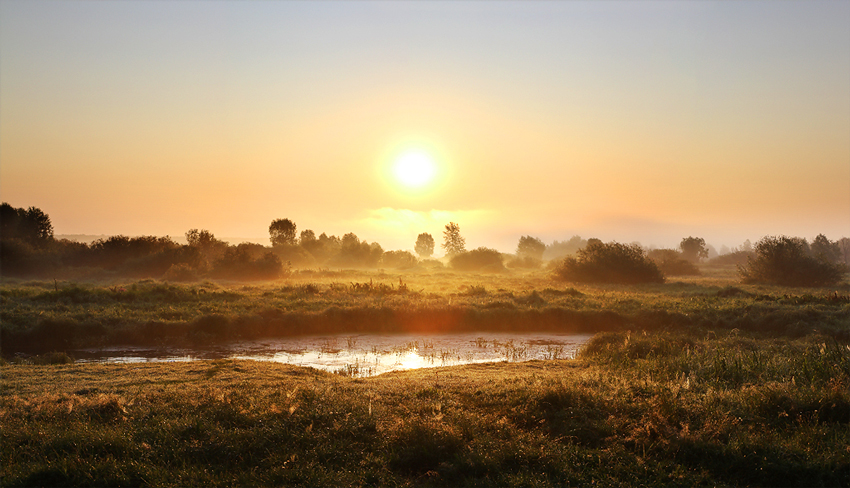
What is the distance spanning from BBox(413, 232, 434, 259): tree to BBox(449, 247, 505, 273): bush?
53914 mm

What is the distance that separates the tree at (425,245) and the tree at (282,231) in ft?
162

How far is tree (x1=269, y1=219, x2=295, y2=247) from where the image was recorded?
96938 millimetres

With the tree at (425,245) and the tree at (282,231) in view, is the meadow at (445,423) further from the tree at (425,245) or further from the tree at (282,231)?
the tree at (425,245)

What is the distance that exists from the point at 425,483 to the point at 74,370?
10.5m

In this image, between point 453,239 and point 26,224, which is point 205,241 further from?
point 453,239

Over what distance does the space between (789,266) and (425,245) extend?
10569 centimetres

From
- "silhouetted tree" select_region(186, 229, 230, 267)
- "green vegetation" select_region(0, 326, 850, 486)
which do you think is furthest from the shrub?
"green vegetation" select_region(0, 326, 850, 486)

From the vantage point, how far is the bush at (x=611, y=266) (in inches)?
1811

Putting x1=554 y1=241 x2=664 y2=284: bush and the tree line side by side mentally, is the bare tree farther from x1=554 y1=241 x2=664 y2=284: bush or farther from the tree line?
x1=554 y1=241 x2=664 y2=284: bush

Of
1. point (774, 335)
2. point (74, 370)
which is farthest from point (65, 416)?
point (774, 335)

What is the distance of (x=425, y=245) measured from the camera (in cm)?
14200

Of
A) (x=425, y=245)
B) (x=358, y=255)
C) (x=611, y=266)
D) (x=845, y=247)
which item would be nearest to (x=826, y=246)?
(x=845, y=247)

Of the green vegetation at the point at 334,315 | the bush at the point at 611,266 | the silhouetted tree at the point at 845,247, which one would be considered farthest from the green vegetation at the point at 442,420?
the silhouetted tree at the point at 845,247

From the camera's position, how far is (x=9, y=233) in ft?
179
